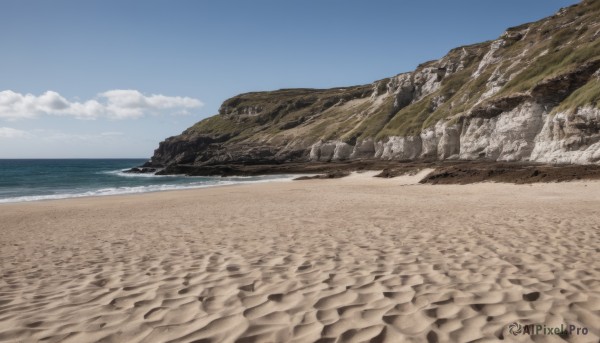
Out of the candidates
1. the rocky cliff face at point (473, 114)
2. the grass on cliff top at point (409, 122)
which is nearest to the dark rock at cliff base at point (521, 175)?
the rocky cliff face at point (473, 114)

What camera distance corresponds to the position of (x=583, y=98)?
121 feet

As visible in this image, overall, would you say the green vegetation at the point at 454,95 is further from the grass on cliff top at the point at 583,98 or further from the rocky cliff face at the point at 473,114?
the rocky cliff face at the point at 473,114

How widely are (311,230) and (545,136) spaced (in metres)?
42.2

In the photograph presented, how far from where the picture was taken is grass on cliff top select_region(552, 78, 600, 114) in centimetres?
3559

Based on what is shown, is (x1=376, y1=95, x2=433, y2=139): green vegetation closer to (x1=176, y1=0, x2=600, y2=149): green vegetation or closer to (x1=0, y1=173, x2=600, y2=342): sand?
(x1=176, y1=0, x2=600, y2=149): green vegetation

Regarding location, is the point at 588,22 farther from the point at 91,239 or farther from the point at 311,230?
A: the point at 91,239

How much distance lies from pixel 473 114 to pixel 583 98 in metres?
17.6

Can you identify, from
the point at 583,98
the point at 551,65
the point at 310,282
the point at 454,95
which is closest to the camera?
the point at 310,282

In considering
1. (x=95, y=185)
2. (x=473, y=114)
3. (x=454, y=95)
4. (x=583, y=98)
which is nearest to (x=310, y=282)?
(x=583, y=98)

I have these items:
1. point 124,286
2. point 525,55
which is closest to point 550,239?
point 124,286

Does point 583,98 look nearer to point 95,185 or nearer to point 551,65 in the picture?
point 551,65

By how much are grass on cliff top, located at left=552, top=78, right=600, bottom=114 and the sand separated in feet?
108

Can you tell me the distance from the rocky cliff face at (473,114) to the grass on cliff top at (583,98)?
133 mm

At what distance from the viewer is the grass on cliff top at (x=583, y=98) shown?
1401 inches
